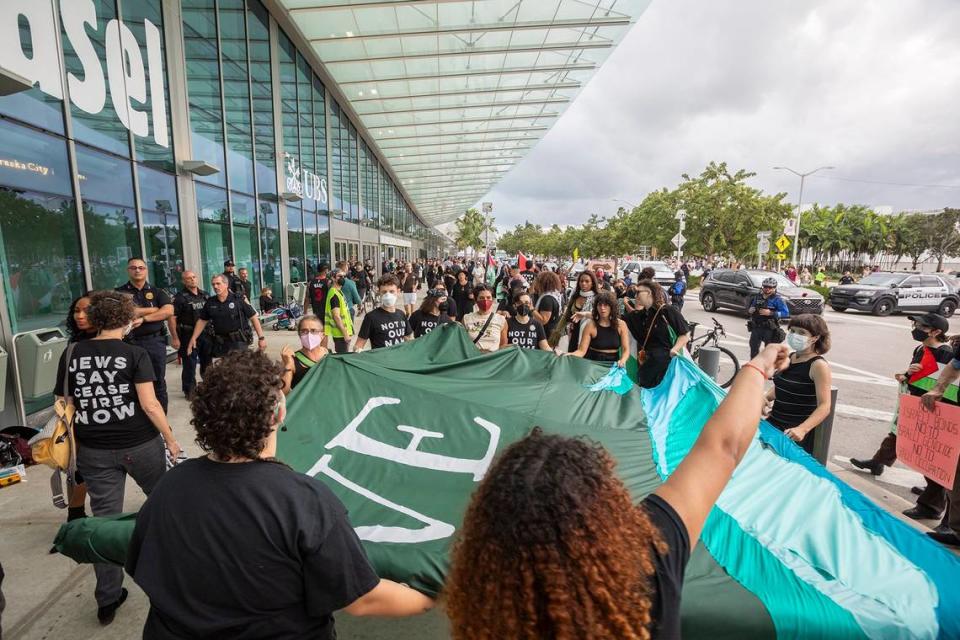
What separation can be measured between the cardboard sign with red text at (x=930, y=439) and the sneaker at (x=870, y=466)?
1.10 metres

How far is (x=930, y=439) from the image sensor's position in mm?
3945

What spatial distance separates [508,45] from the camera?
48.8 ft

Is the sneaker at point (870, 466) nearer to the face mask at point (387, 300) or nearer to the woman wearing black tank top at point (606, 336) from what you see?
the woman wearing black tank top at point (606, 336)

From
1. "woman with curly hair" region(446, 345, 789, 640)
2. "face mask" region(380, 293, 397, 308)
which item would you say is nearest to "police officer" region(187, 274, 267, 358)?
"face mask" region(380, 293, 397, 308)

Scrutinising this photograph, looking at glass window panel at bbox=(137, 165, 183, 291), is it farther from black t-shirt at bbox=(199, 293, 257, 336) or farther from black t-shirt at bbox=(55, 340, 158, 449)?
black t-shirt at bbox=(55, 340, 158, 449)

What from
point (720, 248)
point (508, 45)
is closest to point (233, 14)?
point (508, 45)

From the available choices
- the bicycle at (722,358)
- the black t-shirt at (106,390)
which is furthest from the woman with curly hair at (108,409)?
the bicycle at (722,358)

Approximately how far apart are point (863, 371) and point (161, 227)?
47.9 feet

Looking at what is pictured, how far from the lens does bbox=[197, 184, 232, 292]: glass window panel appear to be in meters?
10.5

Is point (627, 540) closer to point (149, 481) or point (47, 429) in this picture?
point (149, 481)

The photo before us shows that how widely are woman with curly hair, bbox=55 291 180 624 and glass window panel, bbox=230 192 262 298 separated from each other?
31.7 feet

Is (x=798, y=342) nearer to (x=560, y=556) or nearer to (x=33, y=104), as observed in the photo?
(x=560, y=556)

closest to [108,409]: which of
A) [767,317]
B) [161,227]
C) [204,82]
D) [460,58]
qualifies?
[161,227]

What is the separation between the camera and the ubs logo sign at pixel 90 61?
5.65 m
